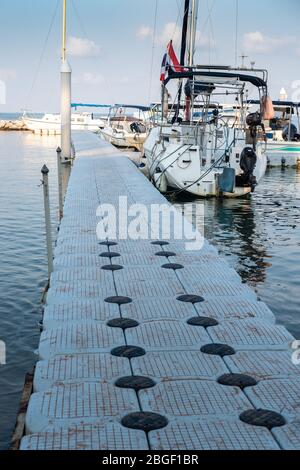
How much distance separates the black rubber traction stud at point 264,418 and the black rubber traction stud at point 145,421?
1.87 feet

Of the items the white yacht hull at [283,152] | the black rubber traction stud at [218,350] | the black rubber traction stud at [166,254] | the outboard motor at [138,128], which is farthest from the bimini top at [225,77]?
the outboard motor at [138,128]

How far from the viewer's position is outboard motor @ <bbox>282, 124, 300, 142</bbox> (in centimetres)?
3625

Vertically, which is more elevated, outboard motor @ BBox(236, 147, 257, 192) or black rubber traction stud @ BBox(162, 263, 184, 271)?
outboard motor @ BBox(236, 147, 257, 192)

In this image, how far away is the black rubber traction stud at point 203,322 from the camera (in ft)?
19.5

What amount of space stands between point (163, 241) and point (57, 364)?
15.6 ft

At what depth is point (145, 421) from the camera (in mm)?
4090

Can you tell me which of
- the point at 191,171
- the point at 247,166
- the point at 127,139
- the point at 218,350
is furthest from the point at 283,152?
the point at 218,350

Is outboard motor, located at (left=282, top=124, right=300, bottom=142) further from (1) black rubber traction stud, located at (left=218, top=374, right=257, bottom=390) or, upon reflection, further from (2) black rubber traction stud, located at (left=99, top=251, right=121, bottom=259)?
(1) black rubber traction stud, located at (left=218, top=374, right=257, bottom=390)

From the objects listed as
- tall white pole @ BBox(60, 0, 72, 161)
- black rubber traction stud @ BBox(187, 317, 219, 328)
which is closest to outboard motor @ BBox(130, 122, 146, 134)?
tall white pole @ BBox(60, 0, 72, 161)

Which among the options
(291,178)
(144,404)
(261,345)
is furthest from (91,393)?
(291,178)

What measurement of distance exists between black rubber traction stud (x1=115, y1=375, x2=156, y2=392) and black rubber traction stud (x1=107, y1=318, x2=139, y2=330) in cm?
112

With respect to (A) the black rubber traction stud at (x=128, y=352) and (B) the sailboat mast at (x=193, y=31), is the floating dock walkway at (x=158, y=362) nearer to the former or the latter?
(A) the black rubber traction stud at (x=128, y=352)

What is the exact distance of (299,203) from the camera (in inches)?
810
